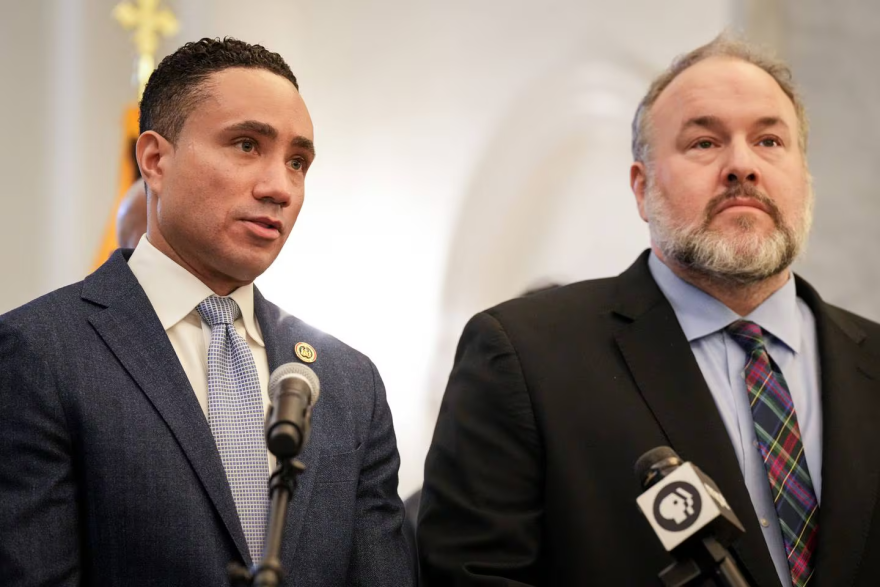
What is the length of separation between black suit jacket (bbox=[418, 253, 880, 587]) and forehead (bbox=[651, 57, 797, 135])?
1.73 ft

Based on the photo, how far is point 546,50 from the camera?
16.9ft

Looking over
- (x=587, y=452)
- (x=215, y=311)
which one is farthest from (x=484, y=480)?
(x=215, y=311)

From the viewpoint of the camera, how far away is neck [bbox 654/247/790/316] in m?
2.53

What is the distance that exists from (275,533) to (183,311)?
2.72 ft

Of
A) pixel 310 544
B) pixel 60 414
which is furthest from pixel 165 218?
pixel 310 544

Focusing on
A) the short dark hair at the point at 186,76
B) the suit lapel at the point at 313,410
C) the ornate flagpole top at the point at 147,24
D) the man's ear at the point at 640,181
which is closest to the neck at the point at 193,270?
the suit lapel at the point at 313,410

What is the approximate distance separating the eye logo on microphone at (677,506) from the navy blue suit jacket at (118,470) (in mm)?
735

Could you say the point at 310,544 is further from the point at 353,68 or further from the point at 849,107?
the point at 849,107

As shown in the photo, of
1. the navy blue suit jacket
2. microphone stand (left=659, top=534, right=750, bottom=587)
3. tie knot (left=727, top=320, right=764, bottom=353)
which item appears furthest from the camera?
tie knot (left=727, top=320, right=764, bottom=353)

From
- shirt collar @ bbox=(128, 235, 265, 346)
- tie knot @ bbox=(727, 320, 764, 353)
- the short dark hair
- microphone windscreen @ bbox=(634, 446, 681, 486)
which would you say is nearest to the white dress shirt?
shirt collar @ bbox=(128, 235, 265, 346)

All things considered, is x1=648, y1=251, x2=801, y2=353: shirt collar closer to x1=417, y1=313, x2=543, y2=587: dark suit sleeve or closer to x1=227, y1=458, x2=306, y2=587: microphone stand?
x1=417, y1=313, x2=543, y2=587: dark suit sleeve

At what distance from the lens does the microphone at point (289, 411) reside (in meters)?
1.37

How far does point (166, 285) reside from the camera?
206cm

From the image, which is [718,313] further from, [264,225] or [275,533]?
[275,533]
